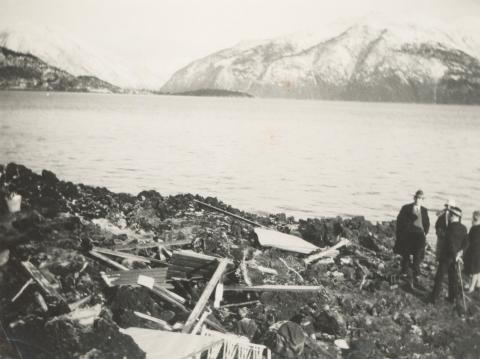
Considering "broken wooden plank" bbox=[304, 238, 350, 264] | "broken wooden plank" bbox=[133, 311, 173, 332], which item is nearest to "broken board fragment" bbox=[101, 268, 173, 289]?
"broken wooden plank" bbox=[133, 311, 173, 332]

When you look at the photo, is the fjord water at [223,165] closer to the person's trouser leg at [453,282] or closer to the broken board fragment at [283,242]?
the person's trouser leg at [453,282]

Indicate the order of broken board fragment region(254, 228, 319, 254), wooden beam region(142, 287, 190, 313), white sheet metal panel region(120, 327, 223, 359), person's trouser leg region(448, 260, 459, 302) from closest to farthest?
white sheet metal panel region(120, 327, 223, 359)
wooden beam region(142, 287, 190, 313)
person's trouser leg region(448, 260, 459, 302)
broken board fragment region(254, 228, 319, 254)

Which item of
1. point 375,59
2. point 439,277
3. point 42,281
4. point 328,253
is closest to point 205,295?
point 42,281

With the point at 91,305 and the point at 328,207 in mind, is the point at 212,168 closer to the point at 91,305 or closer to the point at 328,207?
the point at 328,207

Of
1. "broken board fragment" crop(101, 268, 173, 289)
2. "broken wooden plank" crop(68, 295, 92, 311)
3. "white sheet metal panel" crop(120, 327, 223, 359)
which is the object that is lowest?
"white sheet metal panel" crop(120, 327, 223, 359)

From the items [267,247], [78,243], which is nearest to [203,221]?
[267,247]

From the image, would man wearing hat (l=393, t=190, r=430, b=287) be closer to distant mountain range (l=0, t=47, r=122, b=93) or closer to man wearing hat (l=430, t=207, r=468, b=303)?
man wearing hat (l=430, t=207, r=468, b=303)

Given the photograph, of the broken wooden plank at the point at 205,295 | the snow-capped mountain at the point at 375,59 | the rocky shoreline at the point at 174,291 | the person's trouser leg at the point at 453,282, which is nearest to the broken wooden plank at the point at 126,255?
the rocky shoreline at the point at 174,291

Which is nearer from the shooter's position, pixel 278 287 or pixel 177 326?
pixel 177 326
